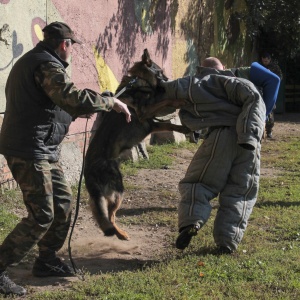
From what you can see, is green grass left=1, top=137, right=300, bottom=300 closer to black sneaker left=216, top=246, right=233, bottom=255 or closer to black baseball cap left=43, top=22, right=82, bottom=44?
black sneaker left=216, top=246, right=233, bottom=255

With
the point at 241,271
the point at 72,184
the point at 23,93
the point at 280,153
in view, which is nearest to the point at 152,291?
the point at 241,271

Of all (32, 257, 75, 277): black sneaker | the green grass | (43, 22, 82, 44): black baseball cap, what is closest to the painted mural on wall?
the green grass

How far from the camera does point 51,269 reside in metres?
5.32

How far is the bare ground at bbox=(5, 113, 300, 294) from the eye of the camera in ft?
17.9

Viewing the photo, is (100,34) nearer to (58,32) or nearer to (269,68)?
(269,68)

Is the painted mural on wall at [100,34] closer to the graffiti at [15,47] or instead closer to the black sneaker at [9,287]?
the graffiti at [15,47]

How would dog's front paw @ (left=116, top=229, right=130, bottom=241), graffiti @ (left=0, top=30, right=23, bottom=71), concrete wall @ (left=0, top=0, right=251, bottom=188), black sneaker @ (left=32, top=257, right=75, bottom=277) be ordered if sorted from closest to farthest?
black sneaker @ (left=32, top=257, right=75, bottom=277) < dog's front paw @ (left=116, top=229, right=130, bottom=241) < graffiti @ (left=0, top=30, right=23, bottom=71) < concrete wall @ (left=0, top=0, right=251, bottom=188)

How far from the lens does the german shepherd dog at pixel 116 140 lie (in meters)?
6.28

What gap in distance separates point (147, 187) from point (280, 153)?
4.42m

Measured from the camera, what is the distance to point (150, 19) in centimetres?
1251

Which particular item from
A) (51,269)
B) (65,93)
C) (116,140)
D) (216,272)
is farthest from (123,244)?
(65,93)

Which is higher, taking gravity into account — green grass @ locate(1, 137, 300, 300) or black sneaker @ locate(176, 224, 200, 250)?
black sneaker @ locate(176, 224, 200, 250)

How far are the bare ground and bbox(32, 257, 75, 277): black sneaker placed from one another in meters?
0.06

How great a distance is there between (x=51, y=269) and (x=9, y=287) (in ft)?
1.92
